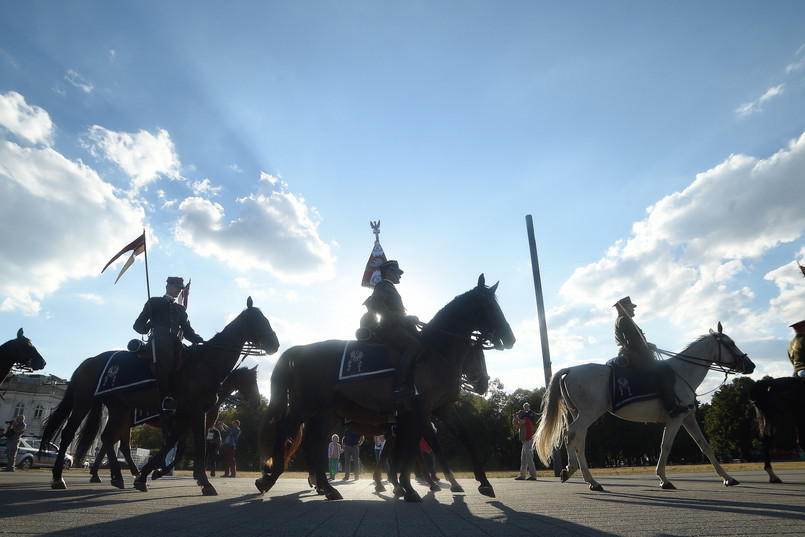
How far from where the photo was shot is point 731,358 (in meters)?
10.9

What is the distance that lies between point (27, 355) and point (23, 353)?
0.09 m

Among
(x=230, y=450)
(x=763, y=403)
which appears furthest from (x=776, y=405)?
(x=230, y=450)

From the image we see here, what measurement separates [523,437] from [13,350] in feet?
46.1

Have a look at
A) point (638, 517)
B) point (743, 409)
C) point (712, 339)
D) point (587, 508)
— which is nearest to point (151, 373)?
point (587, 508)

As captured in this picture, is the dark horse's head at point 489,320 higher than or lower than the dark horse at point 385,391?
higher

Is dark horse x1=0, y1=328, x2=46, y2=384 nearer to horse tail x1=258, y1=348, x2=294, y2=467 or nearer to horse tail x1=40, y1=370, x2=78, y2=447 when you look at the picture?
horse tail x1=40, y1=370, x2=78, y2=447

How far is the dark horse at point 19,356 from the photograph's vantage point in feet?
36.2

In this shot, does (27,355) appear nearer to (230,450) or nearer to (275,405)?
(275,405)

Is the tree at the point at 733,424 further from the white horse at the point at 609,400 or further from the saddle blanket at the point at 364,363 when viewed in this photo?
the saddle blanket at the point at 364,363

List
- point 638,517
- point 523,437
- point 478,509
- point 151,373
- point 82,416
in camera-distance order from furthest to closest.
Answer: point 523,437
point 82,416
point 151,373
point 478,509
point 638,517

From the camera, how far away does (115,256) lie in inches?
439

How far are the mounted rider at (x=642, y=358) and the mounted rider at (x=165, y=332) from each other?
26.9ft

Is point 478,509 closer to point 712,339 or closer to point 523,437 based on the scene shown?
point 712,339

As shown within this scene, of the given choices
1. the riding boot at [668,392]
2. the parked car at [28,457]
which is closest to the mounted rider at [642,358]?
the riding boot at [668,392]
